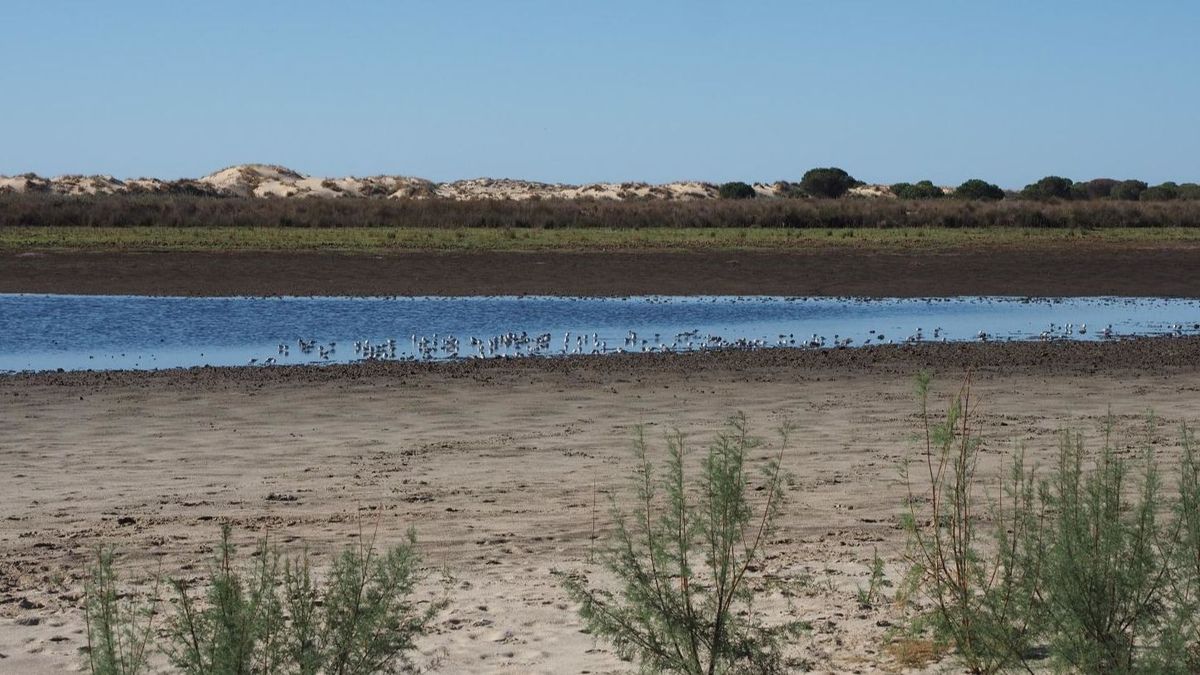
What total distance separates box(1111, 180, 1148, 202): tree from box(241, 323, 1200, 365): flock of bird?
3016 inches

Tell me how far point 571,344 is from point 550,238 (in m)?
23.4

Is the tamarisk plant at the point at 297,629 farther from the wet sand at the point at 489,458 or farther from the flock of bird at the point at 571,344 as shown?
the flock of bird at the point at 571,344

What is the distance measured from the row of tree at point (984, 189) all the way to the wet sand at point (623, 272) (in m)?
47.9

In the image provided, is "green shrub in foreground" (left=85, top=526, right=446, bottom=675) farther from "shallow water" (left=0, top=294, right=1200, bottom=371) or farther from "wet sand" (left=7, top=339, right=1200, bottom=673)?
"shallow water" (left=0, top=294, right=1200, bottom=371)

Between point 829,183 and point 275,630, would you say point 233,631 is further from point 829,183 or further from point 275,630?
point 829,183

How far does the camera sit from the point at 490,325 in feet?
85.4

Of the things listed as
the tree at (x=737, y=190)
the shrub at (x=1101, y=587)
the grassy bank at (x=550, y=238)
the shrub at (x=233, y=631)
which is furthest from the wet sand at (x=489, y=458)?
the tree at (x=737, y=190)

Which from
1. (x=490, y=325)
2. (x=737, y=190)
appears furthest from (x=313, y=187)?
(x=490, y=325)

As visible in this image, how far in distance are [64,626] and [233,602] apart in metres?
2.64

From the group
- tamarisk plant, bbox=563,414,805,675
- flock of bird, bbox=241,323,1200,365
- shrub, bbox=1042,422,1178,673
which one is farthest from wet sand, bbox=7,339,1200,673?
flock of bird, bbox=241,323,1200,365

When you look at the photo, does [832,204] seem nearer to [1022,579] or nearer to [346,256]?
[346,256]

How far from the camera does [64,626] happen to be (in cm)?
753

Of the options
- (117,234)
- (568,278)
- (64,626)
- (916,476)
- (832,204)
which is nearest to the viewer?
(64,626)

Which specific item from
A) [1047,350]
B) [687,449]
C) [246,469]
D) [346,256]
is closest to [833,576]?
[687,449]
